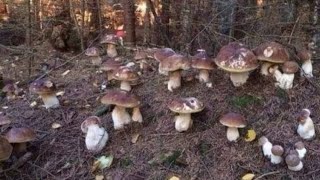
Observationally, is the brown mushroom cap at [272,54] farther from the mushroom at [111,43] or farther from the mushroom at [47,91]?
the mushroom at [111,43]

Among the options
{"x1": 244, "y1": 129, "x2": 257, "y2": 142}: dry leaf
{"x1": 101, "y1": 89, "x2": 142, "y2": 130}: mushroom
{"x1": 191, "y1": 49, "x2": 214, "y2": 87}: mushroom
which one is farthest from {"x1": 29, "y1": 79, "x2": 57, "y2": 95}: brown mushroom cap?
{"x1": 244, "y1": 129, "x2": 257, "y2": 142}: dry leaf

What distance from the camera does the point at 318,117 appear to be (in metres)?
5.05

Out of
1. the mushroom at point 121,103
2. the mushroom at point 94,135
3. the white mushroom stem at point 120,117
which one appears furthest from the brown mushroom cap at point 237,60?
the mushroom at point 94,135

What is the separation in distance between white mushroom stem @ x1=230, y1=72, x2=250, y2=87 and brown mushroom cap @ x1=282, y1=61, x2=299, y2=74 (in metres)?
0.52

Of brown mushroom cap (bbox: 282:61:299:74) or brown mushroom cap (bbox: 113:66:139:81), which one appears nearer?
brown mushroom cap (bbox: 282:61:299:74)

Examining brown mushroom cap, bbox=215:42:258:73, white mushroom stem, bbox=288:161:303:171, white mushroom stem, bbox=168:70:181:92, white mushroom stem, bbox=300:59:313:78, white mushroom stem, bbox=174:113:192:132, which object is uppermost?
brown mushroom cap, bbox=215:42:258:73

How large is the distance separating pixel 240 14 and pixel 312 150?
466 centimetres

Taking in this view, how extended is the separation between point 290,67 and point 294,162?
1.42m

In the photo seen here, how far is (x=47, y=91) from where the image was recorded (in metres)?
5.66

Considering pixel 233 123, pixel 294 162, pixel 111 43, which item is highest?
pixel 111 43

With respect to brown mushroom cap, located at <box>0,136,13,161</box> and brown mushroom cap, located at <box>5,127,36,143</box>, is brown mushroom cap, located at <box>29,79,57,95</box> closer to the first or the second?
brown mushroom cap, located at <box>5,127,36,143</box>

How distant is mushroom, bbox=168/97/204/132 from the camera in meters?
4.58

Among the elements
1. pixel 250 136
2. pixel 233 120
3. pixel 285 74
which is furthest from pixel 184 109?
pixel 285 74

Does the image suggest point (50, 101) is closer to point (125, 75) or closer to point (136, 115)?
point (125, 75)
